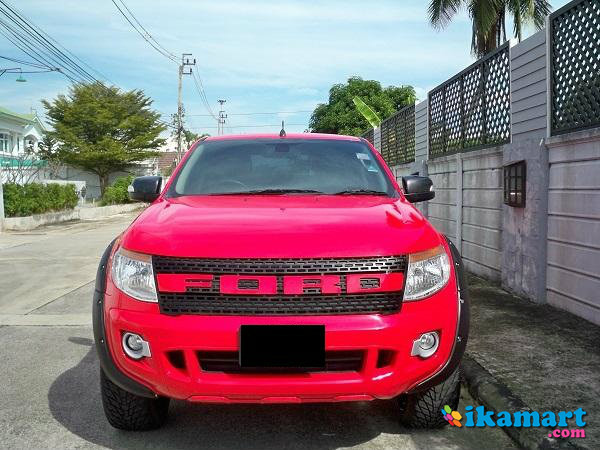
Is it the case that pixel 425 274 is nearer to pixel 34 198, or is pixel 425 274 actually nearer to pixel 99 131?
pixel 34 198

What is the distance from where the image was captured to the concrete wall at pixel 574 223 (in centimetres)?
482

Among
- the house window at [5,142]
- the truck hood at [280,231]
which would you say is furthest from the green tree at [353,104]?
the truck hood at [280,231]

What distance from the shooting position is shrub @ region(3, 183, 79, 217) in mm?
18062

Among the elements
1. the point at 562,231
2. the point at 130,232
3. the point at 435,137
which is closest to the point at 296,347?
the point at 130,232

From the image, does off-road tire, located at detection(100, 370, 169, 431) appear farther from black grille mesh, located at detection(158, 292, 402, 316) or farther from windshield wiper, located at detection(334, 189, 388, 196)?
windshield wiper, located at detection(334, 189, 388, 196)

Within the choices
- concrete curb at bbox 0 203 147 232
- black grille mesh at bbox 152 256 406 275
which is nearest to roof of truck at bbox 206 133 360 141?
black grille mesh at bbox 152 256 406 275

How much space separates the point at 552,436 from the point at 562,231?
9.59 ft

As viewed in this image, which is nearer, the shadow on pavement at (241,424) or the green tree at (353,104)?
the shadow on pavement at (241,424)

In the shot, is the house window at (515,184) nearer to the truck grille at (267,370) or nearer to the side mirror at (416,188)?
the side mirror at (416,188)

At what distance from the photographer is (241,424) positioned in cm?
324

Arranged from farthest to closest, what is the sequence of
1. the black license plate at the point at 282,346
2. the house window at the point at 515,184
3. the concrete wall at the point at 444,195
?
the concrete wall at the point at 444,195 → the house window at the point at 515,184 → the black license plate at the point at 282,346

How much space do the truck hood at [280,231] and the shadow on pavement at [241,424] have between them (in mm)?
1039

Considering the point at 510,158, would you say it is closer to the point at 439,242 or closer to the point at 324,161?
the point at 324,161

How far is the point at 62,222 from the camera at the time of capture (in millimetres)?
21531
